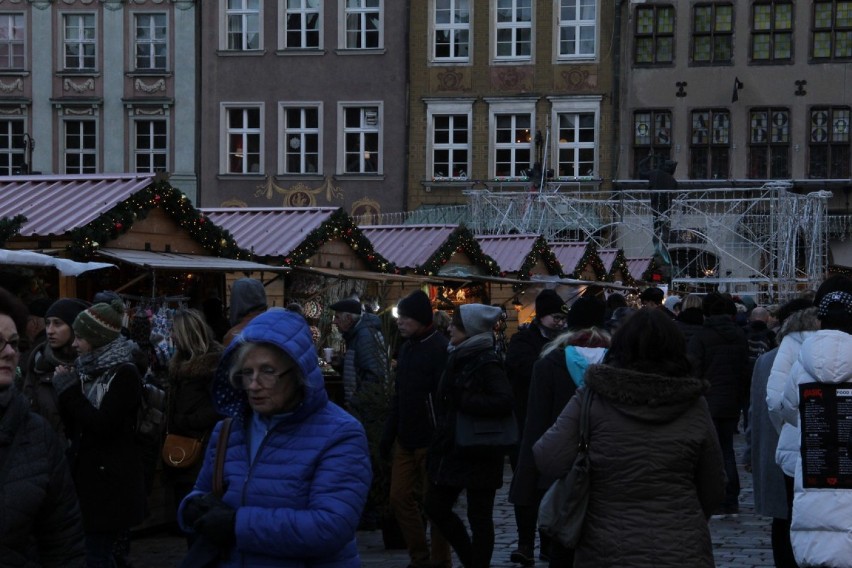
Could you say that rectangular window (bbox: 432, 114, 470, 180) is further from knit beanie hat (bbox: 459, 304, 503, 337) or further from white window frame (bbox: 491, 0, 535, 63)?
knit beanie hat (bbox: 459, 304, 503, 337)

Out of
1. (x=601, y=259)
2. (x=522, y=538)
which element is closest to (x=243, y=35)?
(x=601, y=259)

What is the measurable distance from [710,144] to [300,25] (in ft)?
33.8

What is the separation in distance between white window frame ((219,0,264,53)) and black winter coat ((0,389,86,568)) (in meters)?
34.5

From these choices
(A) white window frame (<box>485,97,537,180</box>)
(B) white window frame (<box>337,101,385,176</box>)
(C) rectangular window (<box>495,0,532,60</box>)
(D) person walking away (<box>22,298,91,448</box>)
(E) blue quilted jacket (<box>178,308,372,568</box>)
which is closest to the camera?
(E) blue quilted jacket (<box>178,308,372,568</box>)

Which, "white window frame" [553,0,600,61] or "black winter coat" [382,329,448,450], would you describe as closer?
"black winter coat" [382,329,448,450]

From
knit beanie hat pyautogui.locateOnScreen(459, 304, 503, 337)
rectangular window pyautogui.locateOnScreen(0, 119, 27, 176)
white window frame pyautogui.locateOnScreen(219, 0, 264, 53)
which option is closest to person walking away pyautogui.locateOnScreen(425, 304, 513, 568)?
knit beanie hat pyautogui.locateOnScreen(459, 304, 503, 337)

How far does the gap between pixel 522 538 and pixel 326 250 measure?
31.0 ft

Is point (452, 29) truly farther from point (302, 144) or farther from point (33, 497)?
point (33, 497)

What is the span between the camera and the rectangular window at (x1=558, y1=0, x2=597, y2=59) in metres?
36.7

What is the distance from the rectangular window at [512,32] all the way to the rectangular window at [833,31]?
6726 mm

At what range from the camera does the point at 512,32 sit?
1453 inches

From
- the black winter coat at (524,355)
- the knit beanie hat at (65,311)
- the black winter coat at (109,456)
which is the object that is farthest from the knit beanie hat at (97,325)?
the black winter coat at (524,355)

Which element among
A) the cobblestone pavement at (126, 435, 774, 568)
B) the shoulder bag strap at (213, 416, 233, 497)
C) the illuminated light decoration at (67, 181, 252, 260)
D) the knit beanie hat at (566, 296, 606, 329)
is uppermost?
the illuminated light decoration at (67, 181, 252, 260)

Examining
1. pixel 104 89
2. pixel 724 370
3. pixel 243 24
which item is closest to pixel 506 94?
pixel 243 24
